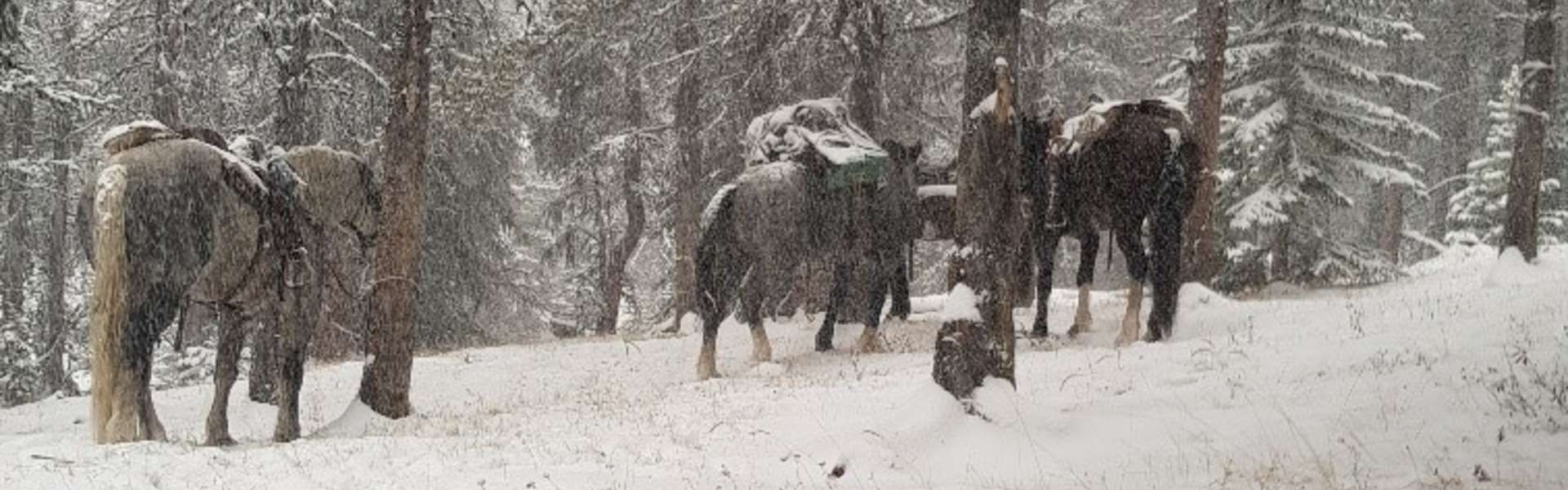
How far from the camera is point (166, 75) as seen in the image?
49.8 ft

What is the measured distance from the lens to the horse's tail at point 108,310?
8.05m

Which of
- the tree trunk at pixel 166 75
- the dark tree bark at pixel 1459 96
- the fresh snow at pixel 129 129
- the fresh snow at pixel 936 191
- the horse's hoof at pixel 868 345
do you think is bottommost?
the horse's hoof at pixel 868 345

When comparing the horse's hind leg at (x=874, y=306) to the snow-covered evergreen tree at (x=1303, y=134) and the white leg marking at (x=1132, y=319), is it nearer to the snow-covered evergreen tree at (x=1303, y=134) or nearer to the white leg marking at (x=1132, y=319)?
the white leg marking at (x=1132, y=319)

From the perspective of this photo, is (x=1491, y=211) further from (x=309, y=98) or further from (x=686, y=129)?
(x=309, y=98)

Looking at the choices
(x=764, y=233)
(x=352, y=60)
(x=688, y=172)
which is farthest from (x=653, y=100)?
(x=764, y=233)

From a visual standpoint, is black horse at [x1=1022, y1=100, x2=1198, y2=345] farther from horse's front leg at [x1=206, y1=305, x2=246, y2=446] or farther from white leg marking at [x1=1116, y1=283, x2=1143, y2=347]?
horse's front leg at [x1=206, y1=305, x2=246, y2=446]

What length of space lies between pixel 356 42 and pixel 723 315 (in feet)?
31.5

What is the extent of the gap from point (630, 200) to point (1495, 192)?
22446mm

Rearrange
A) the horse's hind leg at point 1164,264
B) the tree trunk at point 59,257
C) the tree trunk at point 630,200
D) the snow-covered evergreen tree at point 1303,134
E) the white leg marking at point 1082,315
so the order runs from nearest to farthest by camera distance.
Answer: the horse's hind leg at point 1164,264
the white leg marking at point 1082,315
the snow-covered evergreen tree at point 1303,134
the tree trunk at point 630,200
the tree trunk at point 59,257

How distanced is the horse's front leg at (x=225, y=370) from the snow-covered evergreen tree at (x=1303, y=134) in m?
15.0

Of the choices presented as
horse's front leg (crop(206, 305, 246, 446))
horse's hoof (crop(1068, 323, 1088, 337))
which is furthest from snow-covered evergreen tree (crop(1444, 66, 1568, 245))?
horse's front leg (crop(206, 305, 246, 446))

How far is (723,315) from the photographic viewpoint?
11.6 m

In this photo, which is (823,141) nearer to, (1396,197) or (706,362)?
(706,362)

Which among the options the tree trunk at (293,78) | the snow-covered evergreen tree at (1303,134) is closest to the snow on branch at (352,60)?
the tree trunk at (293,78)
